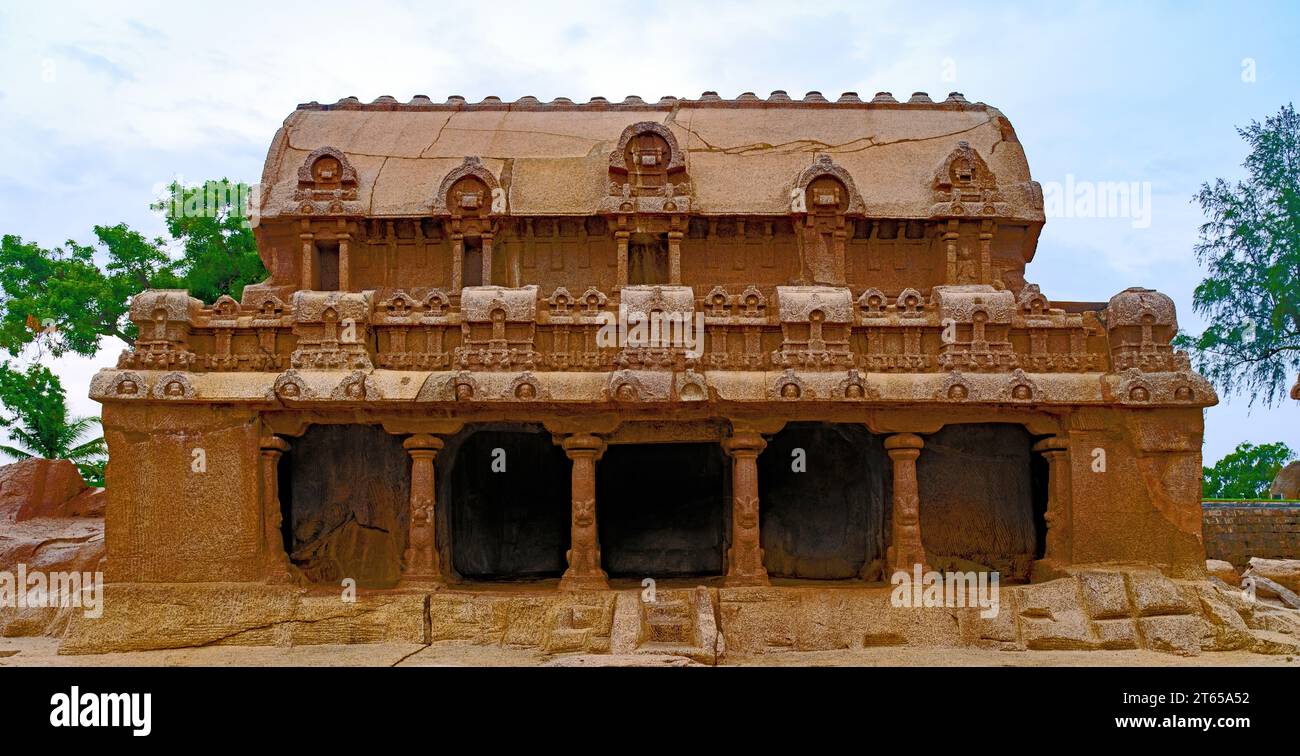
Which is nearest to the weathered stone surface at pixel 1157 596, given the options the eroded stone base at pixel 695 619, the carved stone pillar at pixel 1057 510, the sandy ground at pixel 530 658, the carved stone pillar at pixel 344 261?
the eroded stone base at pixel 695 619

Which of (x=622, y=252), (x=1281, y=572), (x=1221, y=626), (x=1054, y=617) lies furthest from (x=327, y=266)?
(x=1281, y=572)

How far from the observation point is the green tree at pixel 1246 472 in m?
28.6

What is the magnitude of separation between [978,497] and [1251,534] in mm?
10481

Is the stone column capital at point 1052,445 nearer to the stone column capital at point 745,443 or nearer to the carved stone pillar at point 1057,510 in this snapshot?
the carved stone pillar at point 1057,510

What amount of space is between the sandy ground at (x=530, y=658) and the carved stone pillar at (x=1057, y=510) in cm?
129

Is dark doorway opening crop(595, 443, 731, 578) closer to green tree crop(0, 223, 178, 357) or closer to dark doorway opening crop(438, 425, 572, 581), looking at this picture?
dark doorway opening crop(438, 425, 572, 581)

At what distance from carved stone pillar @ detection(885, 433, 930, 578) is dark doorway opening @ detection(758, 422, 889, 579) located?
4.82ft

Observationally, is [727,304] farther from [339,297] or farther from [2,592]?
[2,592]

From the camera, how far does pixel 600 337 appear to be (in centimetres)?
1064

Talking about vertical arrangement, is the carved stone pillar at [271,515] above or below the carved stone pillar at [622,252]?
below

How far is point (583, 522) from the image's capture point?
34.6 feet

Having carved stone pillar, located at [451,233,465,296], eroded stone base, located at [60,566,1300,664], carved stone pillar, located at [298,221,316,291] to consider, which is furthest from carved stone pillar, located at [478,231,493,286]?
eroded stone base, located at [60,566,1300,664]

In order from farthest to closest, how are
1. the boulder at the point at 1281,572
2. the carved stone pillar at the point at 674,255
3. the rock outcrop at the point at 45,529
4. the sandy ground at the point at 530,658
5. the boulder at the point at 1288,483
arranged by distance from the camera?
the boulder at the point at 1288,483
the boulder at the point at 1281,572
the carved stone pillar at the point at 674,255
the rock outcrop at the point at 45,529
the sandy ground at the point at 530,658

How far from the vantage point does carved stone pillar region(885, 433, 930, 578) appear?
34.2ft
